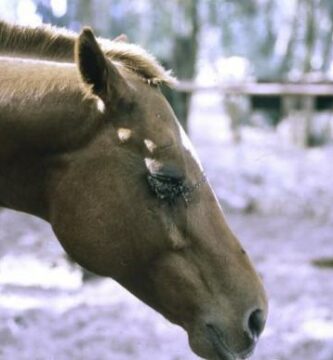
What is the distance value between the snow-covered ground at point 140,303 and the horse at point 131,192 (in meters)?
1.61

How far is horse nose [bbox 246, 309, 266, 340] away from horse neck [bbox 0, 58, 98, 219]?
781 mm

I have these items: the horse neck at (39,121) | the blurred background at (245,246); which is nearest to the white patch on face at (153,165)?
the horse neck at (39,121)

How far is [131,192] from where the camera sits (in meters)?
2.05

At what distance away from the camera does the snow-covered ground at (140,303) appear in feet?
12.1

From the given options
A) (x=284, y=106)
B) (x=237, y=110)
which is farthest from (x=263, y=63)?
(x=237, y=110)

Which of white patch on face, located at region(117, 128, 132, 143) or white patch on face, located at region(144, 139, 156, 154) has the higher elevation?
white patch on face, located at region(117, 128, 132, 143)

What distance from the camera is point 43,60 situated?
225cm

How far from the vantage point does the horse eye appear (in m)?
2.04

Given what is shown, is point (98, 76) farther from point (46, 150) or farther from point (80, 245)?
point (80, 245)

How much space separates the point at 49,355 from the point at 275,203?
17.8 ft

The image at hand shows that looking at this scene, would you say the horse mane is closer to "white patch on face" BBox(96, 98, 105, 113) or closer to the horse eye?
"white patch on face" BBox(96, 98, 105, 113)

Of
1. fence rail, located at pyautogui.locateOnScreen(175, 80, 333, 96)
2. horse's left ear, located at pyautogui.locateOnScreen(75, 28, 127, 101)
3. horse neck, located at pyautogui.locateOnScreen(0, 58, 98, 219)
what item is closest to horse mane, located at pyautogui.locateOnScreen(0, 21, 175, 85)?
horse neck, located at pyautogui.locateOnScreen(0, 58, 98, 219)

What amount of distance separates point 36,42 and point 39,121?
0.37 metres

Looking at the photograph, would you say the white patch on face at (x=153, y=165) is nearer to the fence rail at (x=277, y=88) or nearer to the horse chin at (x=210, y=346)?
the horse chin at (x=210, y=346)
